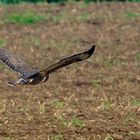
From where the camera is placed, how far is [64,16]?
18016 millimetres

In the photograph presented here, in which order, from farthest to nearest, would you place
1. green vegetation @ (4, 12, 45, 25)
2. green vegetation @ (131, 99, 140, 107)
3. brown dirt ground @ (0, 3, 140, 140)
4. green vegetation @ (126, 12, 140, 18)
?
green vegetation @ (126, 12, 140, 18), green vegetation @ (4, 12, 45, 25), green vegetation @ (131, 99, 140, 107), brown dirt ground @ (0, 3, 140, 140)

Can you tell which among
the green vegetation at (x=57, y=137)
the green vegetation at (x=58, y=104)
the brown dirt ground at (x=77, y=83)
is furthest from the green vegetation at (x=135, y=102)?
the green vegetation at (x=57, y=137)

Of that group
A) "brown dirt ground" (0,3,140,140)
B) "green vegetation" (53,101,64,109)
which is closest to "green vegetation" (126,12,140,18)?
"brown dirt ground" (0,3,140,140)

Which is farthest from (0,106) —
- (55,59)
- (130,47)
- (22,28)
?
(22,28)

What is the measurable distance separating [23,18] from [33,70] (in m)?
10.5

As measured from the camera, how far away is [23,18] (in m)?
17.5

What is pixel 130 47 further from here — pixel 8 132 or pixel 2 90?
pixel 8 132

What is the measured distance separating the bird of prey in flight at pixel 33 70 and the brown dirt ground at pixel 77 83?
646 millimetres

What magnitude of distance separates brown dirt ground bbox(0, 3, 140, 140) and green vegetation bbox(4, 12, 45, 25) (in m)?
0.31

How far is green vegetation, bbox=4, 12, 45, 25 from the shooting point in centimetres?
1722

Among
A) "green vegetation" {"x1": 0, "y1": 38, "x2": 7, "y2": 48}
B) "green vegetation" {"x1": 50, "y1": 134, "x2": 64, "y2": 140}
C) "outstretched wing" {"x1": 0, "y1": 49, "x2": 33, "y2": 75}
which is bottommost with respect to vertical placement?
"green vegetation" {"x1": 0, "y1": 38, "x2": 7, "y2": 48}

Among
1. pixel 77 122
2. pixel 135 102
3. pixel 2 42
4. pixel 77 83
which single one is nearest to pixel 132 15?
pixel 2 42

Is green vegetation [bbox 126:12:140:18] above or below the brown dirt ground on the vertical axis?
below

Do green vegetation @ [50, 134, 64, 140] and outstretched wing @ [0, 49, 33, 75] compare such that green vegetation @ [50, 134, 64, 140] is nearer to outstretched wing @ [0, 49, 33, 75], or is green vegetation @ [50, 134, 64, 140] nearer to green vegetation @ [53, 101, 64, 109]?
outstretched wing @ [0, 49, 33, 75]
